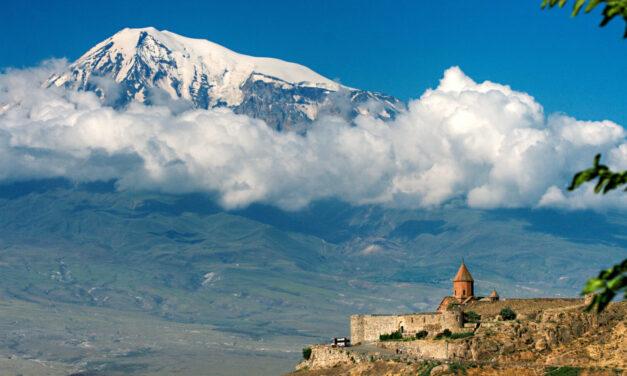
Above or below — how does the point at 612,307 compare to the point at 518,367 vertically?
above

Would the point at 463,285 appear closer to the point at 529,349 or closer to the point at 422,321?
the point at 422,321

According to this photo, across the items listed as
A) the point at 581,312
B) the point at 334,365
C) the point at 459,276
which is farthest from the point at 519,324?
the point at 459,276

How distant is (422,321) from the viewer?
79.1m

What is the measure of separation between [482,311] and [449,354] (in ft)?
46.5

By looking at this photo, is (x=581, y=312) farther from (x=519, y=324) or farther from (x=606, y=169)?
(x=606, y=169)

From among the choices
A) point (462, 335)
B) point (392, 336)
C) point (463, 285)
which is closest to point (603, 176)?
point (462, 335)

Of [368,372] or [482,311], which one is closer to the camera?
[368,372]

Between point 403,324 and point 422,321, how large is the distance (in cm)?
358

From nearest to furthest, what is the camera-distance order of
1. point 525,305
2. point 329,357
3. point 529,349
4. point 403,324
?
point 529,349
point 525,305
point 329,357
point 403,324

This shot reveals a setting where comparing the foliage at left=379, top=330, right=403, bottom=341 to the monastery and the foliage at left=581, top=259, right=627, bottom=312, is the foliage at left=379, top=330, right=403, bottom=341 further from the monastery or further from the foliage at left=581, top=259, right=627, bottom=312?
the foliage at left=581, top=259, right=627, bottom=312

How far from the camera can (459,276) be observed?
327 feet

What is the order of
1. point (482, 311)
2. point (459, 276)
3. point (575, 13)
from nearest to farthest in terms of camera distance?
1. point (575, 13)
2. point (482, 311)
3. point (459, 276)

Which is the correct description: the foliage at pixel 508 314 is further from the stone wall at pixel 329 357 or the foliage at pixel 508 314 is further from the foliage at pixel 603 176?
the foliage at pixel 603 176

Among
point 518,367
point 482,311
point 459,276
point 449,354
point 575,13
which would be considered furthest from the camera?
point 459,276
